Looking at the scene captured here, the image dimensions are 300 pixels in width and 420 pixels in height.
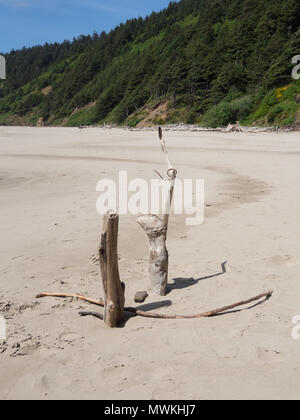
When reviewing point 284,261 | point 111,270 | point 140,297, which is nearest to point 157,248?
point 140,297

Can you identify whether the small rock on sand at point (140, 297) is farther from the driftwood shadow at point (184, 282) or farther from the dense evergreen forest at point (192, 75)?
the dense evergreen forest at point (192, 75)

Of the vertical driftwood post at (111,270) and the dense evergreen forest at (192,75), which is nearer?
the vertical driftwood post at (111,270)

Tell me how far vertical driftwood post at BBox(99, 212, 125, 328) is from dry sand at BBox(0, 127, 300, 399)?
0.17m

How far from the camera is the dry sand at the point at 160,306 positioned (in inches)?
101

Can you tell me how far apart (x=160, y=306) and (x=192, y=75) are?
50.1 meters

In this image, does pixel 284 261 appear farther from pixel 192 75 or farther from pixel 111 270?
pixel 192 75

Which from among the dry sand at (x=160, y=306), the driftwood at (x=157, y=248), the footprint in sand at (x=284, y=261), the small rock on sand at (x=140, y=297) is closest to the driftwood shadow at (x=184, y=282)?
the dry sand at (x=160, y=306)

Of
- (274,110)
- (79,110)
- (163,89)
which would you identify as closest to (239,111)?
(274,110)

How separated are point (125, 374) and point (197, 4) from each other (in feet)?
402

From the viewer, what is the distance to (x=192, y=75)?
49781mm

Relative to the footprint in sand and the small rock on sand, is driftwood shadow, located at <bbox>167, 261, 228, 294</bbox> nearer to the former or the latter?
the small rock on sand

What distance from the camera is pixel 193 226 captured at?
6.67 metres

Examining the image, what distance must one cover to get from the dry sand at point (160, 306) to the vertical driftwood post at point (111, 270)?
172 mm
